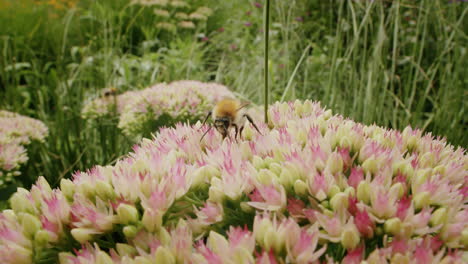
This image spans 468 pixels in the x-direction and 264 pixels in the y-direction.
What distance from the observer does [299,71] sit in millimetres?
3975

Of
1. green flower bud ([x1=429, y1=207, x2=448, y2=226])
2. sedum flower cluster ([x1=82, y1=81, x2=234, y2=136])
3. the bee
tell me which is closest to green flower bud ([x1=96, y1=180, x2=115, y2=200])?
the bee

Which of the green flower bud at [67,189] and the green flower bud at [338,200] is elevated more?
the green flower bud at [338,200]

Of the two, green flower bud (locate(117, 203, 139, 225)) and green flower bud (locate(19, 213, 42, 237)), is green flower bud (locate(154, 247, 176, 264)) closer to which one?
green flower bud (locate(117, 203, 139, 225))

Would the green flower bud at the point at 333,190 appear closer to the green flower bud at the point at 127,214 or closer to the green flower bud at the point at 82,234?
the green flower bud at the point at 127,214

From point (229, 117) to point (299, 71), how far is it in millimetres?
2506

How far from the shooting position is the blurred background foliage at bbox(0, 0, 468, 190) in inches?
Answer: 117

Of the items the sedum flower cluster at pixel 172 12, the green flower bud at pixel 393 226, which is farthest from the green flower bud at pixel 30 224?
the sedum flower cluster at pixel 172 12

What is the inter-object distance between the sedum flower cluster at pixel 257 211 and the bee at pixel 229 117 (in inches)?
9.8

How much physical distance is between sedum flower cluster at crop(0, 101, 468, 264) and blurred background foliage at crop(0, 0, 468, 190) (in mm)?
1386

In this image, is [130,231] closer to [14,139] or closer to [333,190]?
[333,190]

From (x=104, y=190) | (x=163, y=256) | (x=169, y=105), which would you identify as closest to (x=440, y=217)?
(x=163, y=256)

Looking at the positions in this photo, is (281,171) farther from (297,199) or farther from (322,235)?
(322,235)

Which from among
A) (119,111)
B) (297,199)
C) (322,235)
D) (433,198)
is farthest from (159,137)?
(119,111)

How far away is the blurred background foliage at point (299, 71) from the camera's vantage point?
9.75ft
